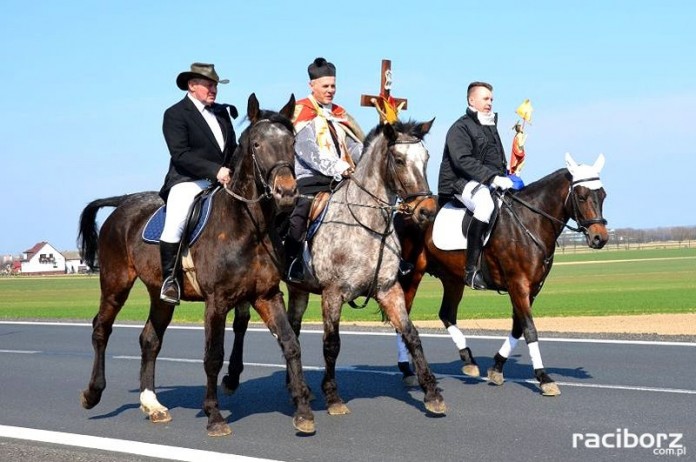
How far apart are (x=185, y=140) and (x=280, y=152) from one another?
4.86 ft

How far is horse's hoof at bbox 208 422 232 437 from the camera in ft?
28.2

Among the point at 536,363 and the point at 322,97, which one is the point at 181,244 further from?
the point at 536,363

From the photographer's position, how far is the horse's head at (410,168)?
28.8 ft

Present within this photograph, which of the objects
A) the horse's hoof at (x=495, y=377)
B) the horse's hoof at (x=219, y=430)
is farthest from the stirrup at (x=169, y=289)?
the horse's hoof at (x=495, y=377)

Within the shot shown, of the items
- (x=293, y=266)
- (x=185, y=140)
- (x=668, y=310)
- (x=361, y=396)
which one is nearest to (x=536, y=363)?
(x=361, y=396)

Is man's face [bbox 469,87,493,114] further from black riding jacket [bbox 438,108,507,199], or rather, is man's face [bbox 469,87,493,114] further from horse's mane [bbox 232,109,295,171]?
horse's mane [bbox 232,109,295,171]

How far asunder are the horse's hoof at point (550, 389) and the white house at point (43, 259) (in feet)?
558

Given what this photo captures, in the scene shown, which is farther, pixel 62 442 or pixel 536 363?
pixel 536 363

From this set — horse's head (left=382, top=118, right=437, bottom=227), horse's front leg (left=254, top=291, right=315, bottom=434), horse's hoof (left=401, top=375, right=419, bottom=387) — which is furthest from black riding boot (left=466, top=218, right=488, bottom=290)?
horse's front leg (left=254, top=291, right=315, bottom=434)

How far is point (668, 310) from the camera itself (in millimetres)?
26172

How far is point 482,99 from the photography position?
38.9 feet

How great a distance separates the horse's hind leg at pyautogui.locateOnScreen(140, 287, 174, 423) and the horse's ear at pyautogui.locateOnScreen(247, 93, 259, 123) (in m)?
2.46

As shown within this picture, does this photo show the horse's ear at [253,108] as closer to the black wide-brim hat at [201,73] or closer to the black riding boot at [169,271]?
the black wide-brim hat at [201,73]

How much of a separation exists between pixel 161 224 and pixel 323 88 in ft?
7.83
